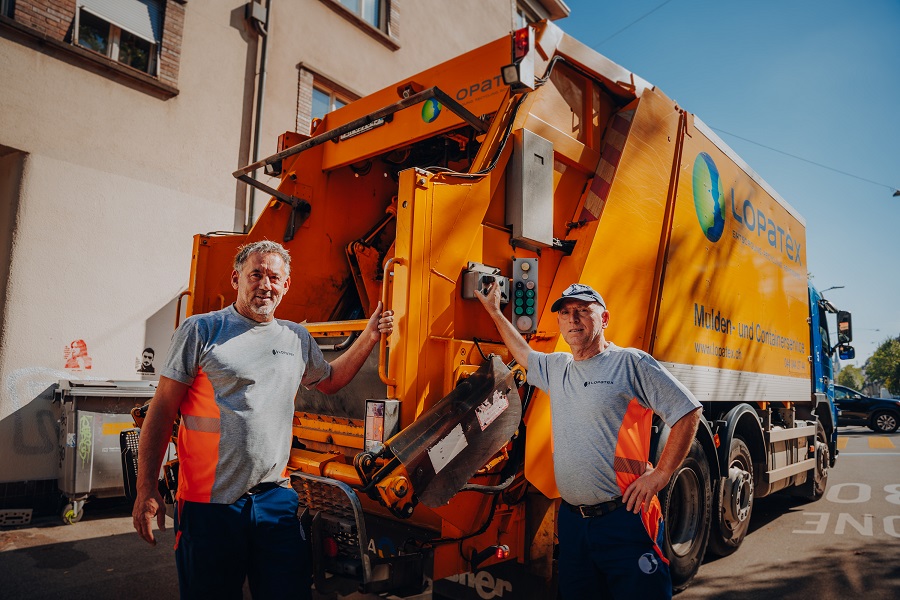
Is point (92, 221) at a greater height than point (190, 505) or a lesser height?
greater

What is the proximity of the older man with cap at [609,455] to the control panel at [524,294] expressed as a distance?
39 centimetres

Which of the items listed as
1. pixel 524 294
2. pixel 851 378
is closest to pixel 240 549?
pixel 524 294

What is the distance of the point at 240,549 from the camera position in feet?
6.38

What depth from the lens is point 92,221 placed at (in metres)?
6.45

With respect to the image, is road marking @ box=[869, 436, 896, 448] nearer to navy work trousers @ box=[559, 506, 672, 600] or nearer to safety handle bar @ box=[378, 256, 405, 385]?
navy work trousers @ box=[559, 506, 672, 600]

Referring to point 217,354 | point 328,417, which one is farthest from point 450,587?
point 217,354

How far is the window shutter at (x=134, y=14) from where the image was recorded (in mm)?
6754

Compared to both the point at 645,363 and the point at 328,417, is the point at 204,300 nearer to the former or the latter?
the point at 328,417

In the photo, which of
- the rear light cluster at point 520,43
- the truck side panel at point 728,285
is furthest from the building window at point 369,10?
the rear light cluster at point 520,43

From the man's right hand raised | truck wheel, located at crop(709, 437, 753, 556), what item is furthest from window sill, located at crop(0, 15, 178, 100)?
truck wheel, located at crop(709, 437, 753, 556)

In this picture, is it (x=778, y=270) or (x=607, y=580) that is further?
(x=778, y=270)

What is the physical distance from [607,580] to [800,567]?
326 centimetres

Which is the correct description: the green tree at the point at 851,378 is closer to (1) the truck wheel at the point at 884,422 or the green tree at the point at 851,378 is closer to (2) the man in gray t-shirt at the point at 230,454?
(1) the truck wheel at the point at 884,422

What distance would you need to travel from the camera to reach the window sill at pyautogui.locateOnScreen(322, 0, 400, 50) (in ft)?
30.5
